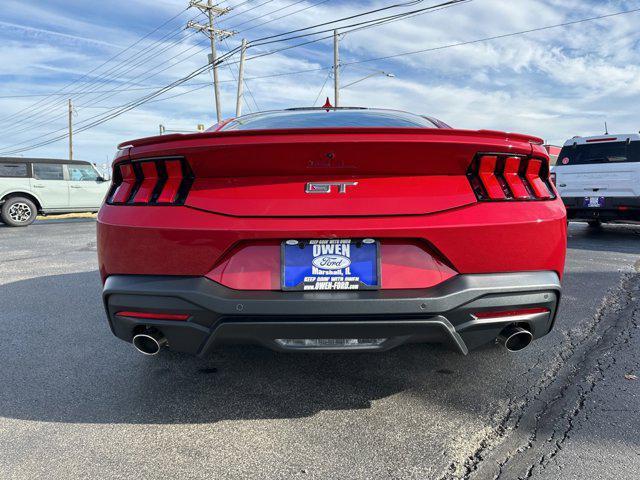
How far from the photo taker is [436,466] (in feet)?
6.25

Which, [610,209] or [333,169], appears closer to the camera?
[333,169]

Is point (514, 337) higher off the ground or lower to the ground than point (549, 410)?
higher

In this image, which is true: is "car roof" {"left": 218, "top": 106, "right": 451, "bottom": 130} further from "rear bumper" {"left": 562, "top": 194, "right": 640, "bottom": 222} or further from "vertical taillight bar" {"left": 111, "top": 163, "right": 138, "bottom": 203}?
"rear bumper" {"left": 562, "top": 194, "right": 640, "bottom": 222}

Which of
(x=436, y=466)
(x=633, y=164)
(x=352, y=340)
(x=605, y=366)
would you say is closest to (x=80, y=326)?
(x=352, y=340)

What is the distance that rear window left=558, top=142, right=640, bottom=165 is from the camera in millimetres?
8398

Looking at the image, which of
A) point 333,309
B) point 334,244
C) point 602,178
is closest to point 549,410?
point 333,309

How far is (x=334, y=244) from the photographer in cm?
201

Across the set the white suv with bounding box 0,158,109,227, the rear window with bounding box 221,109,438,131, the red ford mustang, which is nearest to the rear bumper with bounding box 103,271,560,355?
the red ford mustang

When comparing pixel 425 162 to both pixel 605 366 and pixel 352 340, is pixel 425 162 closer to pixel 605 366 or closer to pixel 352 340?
pixel 352 340

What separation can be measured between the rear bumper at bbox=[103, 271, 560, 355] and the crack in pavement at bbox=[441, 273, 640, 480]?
1.40 feet

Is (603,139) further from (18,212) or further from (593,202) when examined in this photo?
(18,212)

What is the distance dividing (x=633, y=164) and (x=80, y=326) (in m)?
8.59

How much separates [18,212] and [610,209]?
13303mm

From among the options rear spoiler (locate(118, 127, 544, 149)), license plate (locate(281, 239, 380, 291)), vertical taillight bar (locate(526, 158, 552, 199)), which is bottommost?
license plate (locate(281, 239, 380, 291))
